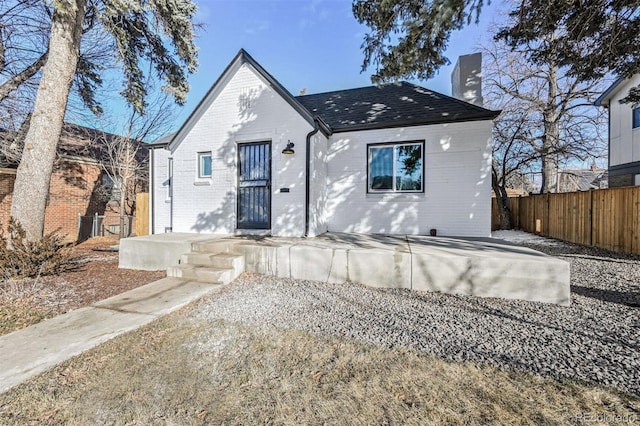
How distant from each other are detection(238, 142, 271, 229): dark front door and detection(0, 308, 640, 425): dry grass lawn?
5.13 m

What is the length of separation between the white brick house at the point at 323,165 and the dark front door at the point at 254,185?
29 millimetres

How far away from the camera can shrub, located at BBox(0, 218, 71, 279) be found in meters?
5.44

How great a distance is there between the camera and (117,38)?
7.59 meters

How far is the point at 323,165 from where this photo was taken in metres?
8.34

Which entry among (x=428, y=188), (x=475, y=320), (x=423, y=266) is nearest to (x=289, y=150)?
(x=428, y=188)

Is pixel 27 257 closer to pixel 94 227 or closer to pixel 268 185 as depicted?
pixel 268 185

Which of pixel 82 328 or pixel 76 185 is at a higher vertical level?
pixel 76 185

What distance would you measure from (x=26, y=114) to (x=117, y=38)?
6213 millimetres

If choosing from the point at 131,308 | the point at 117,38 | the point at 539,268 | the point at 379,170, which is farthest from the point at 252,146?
the point at 539,268

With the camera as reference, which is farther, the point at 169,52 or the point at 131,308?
the point at 169,52

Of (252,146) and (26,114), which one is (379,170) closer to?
(252,146)

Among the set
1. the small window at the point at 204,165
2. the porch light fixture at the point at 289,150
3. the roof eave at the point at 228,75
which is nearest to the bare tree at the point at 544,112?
the roof eave at the point at 228,75

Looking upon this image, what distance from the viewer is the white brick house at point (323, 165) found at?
742 cm

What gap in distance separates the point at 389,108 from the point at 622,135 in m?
12.7
